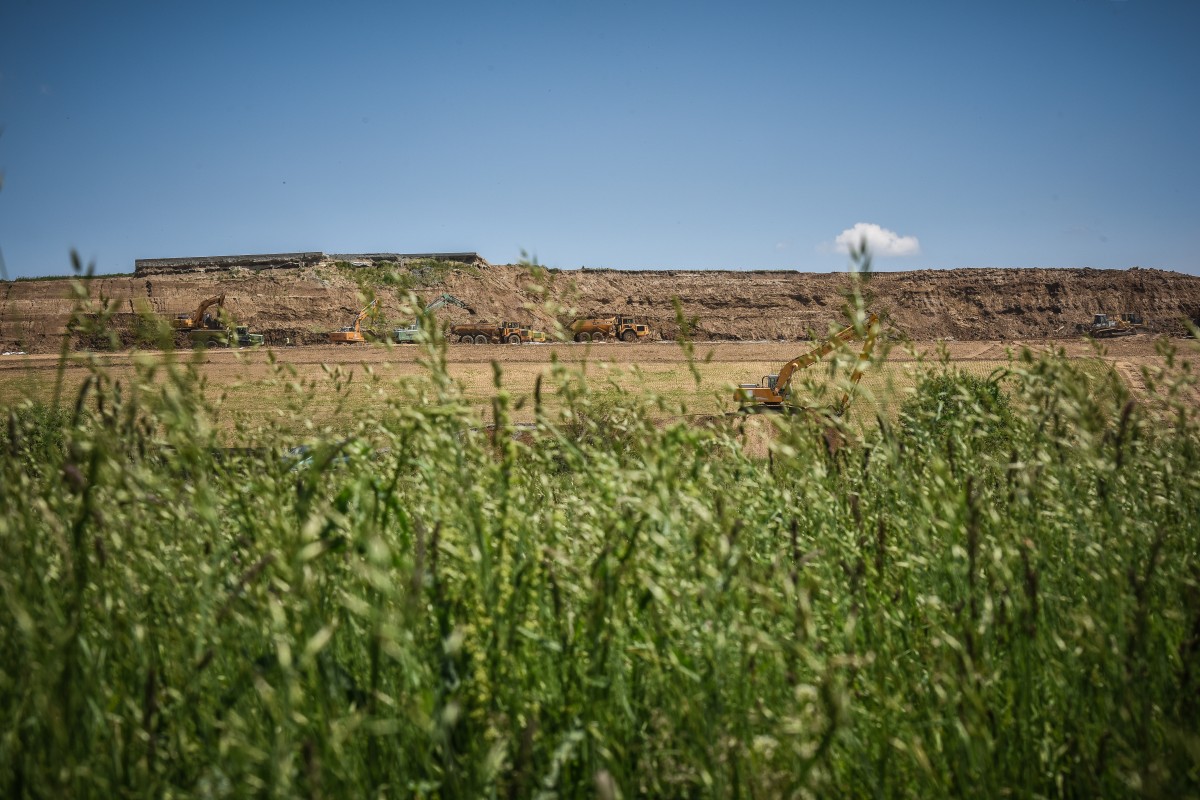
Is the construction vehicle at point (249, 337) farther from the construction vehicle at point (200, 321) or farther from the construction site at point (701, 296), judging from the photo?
the construction site at point (701, 296)

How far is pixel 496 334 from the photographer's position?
151ft

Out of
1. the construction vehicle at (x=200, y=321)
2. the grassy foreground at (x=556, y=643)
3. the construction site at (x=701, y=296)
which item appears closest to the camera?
the grassy foreground at (x=556, y=643)

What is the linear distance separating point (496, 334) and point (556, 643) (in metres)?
44.8

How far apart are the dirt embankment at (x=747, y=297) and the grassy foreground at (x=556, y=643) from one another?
54.2m

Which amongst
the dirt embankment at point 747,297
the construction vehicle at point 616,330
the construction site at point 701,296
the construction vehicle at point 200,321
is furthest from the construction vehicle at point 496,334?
the construction vehicle at point 200,321

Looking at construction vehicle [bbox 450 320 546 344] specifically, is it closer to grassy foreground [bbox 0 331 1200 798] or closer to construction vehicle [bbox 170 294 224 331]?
construction vehicle [bbox 170 294 224 331]

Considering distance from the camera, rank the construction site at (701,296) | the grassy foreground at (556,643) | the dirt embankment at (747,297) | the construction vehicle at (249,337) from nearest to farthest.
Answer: the grassy foreground at (556,643)
the construction vehicle at (249,337)
the construction site at (701,296)
the dirt embankment at (747,297)

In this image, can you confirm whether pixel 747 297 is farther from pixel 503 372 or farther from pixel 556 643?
pixel 556 643

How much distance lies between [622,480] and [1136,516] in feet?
5.52

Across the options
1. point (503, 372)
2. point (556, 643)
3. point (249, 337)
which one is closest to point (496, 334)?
point (249, 337)

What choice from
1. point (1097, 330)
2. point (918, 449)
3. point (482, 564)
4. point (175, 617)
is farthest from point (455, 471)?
point (1097, 330)

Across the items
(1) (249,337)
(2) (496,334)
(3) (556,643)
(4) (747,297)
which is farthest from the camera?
(4) (747,297)

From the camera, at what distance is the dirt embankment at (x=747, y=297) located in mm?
57406

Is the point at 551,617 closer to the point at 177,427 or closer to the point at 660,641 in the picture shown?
the point at 660,641
